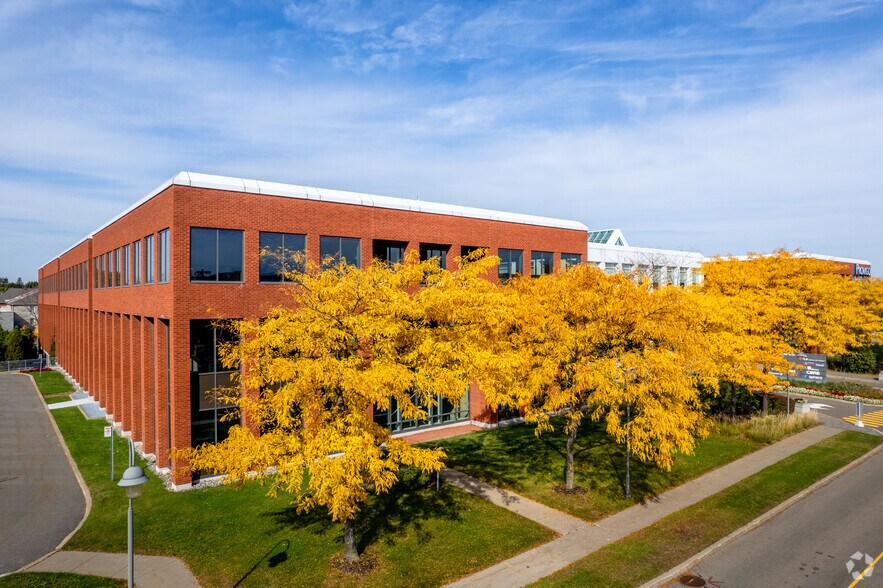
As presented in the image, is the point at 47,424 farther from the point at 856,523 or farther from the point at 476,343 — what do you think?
the point at 856,523

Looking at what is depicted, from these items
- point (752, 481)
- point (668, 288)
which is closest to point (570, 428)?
point (668, 288)

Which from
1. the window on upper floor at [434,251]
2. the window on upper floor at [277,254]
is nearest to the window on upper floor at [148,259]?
the window on upper floor at [277,254]

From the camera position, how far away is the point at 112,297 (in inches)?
1225

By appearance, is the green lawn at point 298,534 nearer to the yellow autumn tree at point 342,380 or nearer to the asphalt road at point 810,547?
the yellow autumn tree at point 342,380

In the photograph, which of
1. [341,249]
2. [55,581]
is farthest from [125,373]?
[55,581]

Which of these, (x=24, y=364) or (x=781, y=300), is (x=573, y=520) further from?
(x=24, y=364)

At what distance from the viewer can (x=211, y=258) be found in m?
21.5

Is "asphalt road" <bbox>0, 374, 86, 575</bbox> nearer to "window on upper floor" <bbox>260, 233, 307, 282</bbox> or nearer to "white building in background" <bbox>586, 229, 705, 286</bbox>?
"window on upper floor" <bbox>260, 233, 307, 282</bbox>

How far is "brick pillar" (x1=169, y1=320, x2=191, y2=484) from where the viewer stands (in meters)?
20.6

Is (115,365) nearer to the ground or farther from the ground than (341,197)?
nearer to the ground

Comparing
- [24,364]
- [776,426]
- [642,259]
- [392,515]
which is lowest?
[392,515]

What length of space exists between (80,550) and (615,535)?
618 inches

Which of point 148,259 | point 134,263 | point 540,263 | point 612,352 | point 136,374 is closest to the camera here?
point 612,352

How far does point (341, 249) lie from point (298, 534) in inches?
497
